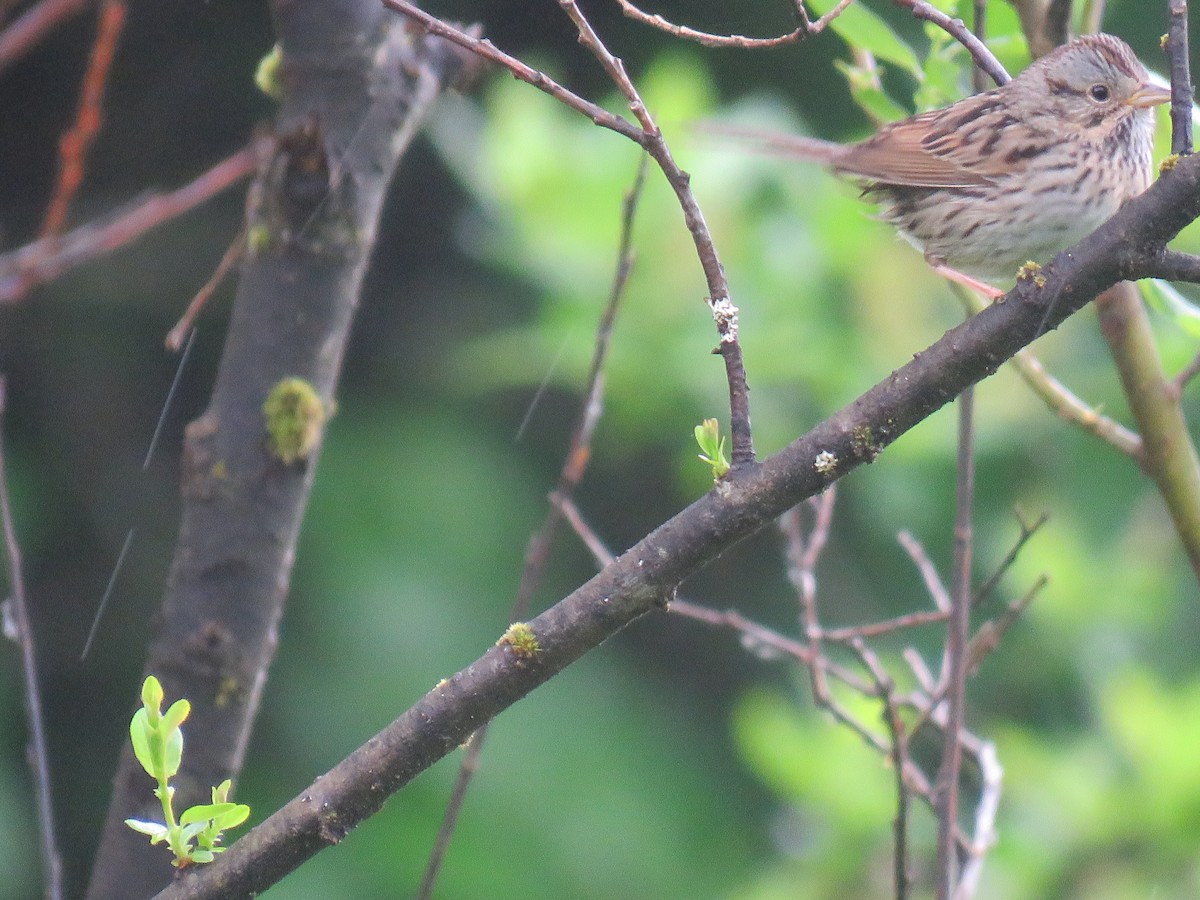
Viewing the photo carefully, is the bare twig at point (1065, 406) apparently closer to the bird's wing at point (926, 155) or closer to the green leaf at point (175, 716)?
the bird's wing at point (926, 155)

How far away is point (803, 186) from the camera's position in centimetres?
391

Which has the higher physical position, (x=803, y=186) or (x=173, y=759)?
(x=803, y=186)

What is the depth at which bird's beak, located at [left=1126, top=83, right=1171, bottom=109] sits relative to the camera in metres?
2.20

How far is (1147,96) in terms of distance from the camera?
87.7 inches

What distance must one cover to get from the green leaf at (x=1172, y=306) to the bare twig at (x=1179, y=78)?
50 centimetres

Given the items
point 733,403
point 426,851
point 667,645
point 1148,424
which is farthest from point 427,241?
point 733,403

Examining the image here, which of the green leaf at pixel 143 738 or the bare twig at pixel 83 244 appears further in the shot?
the bare twig at pixel 83 244

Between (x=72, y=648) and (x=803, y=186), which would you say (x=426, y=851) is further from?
(x=803, y=186)

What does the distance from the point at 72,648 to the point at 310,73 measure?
277 cm

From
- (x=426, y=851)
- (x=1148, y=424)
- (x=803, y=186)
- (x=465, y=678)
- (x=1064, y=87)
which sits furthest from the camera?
(x=803, y=186)

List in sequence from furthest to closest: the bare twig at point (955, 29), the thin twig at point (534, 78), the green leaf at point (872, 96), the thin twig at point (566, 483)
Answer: the green leaf at point (872, 96) < the thin twig at point (566, 483) < the bare twig at point (955, 29) < the thin twig at point (534, 78)

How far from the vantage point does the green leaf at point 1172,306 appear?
5.51ft

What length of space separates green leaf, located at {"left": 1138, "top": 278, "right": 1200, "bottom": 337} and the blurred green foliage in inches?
61.5

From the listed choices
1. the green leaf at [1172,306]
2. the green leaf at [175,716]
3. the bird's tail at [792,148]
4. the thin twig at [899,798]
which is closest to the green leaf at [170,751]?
the green leaf at [175,716]
